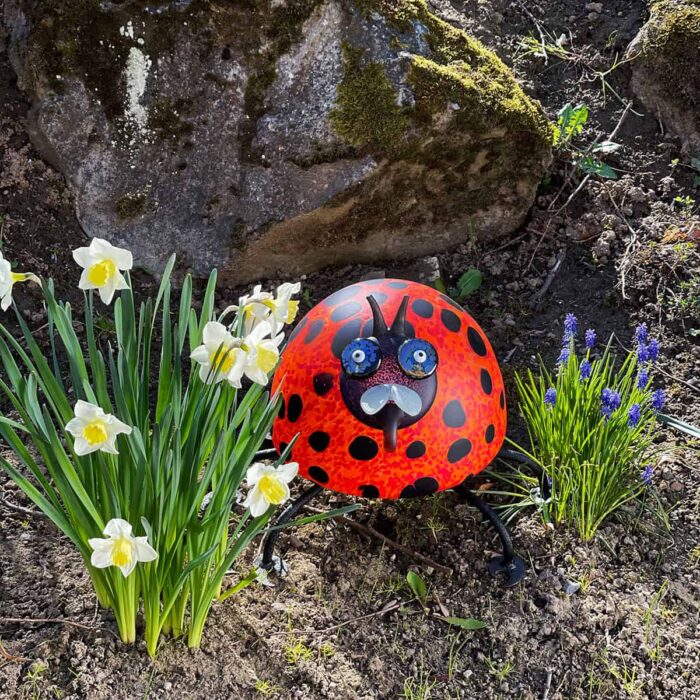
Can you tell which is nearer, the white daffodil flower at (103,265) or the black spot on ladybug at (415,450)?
the white daffodil flower at (103,265)

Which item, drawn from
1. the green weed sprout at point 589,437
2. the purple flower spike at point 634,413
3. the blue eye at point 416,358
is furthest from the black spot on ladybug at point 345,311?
the purple flower spike at point 634,413

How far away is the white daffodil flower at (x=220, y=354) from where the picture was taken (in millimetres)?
1653

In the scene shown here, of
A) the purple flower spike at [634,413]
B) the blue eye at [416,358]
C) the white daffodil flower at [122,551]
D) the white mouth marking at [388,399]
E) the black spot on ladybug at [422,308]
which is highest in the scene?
the black spot on ladybug at [422,308]

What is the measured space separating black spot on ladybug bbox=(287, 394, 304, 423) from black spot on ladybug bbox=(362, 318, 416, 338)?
0.24 m

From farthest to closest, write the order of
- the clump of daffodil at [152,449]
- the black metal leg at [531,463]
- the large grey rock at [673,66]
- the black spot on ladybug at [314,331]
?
1. the large grey rock at [673,66]
2. the black metal leg at [531,463]
3. the black spot on ladybug at [314,331]
4. the clump of daffodil at [152,449]

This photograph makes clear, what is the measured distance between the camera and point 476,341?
2338 millimetres

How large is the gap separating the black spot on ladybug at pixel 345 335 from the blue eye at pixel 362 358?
97 millimetres

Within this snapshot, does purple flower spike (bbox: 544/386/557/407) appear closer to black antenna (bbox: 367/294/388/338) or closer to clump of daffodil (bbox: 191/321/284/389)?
black antenna (bbox: 367/294/388/338)

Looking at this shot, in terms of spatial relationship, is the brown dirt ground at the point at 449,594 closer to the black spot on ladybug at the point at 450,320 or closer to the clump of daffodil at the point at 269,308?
the black spot on ladybug at the point at 450,320

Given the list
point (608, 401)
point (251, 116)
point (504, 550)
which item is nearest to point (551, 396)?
point (608, 401)

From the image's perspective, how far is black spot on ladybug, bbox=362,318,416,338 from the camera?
2.20 m

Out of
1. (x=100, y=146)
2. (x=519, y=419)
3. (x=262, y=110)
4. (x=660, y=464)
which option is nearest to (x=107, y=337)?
(x=100, y=146)

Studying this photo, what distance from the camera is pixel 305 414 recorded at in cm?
223

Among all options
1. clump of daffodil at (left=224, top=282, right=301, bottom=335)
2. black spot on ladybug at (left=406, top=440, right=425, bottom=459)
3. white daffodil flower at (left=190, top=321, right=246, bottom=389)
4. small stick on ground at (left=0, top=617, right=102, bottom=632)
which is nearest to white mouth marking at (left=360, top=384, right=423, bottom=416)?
black spot on ladybug at (left=406, top=440, right=425, bottom=459)
